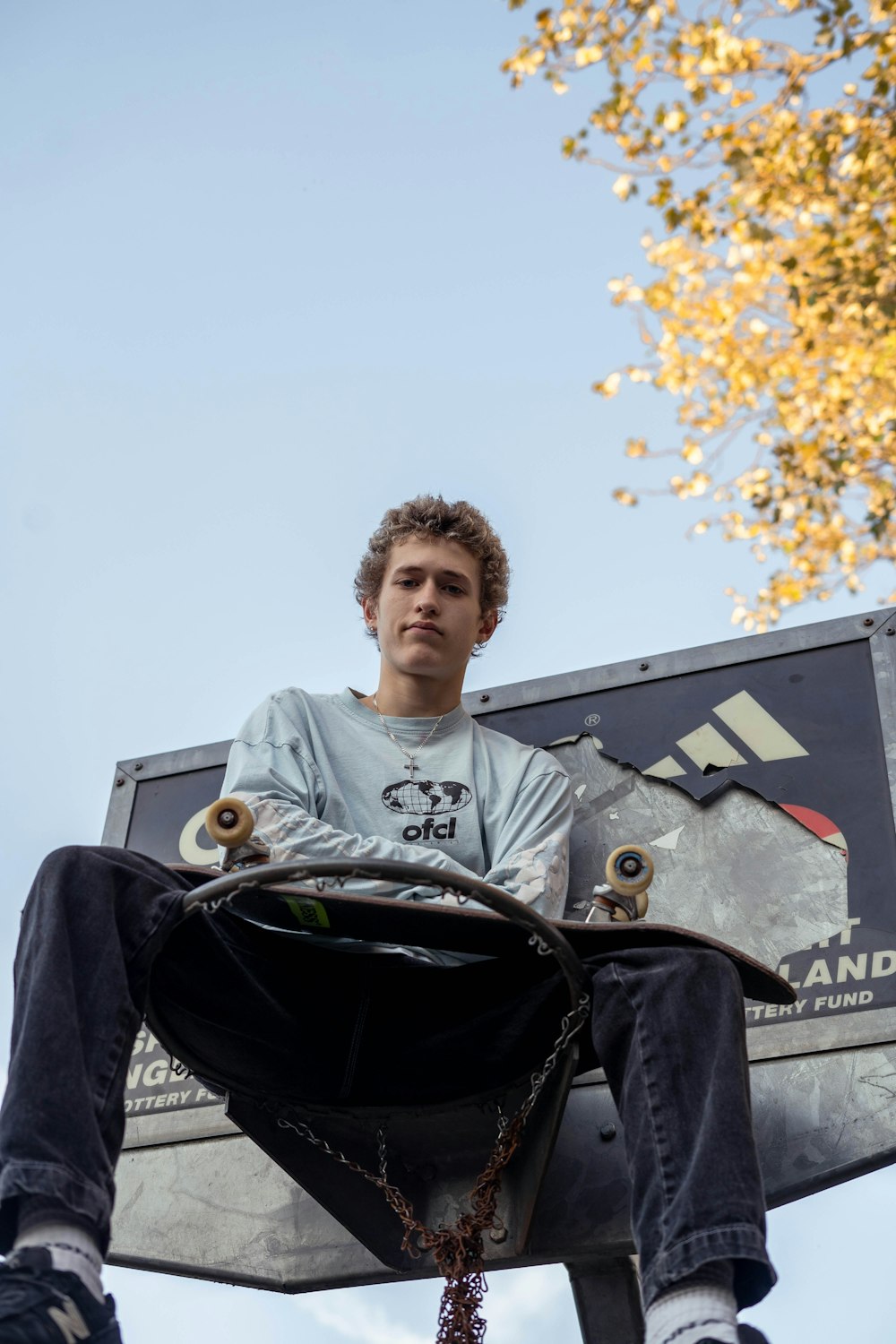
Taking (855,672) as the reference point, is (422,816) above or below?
below

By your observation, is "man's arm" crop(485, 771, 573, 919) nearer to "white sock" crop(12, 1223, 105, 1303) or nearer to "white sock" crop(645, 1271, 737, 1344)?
"white sock" crop(645, 1271, 737, 1344)

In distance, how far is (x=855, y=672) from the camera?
3.56m

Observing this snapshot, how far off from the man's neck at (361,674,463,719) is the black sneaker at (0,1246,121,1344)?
5.90ft

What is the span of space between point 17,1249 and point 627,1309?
1679 millimetres

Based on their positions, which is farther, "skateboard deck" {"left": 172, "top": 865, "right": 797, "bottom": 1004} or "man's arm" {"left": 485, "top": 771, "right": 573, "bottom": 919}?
"man's arm" {"left": 485, "top": 771, "right": 573, "bottom": 919}

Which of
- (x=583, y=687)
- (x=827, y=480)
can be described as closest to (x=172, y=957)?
(x=583, y=687)

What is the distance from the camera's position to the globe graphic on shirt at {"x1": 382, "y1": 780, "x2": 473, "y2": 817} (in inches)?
128

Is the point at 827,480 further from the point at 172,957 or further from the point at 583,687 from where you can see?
the point at 172,957

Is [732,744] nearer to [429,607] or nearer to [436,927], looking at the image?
[429,607]

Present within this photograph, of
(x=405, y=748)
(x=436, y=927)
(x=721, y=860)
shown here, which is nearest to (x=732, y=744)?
(x=721, y=860)

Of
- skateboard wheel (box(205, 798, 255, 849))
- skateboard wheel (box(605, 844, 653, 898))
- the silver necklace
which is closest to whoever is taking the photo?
skateboard wheel (box(205, 798, 255, 849))

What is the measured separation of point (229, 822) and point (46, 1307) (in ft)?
2.89

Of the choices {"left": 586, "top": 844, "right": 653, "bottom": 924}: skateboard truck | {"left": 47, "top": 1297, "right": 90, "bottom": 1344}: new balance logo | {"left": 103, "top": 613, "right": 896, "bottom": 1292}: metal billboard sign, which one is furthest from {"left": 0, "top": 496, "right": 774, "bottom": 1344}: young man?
{"left": 103, "top": 613, "right": 896, "bottom": 1292}: metal billboard sign

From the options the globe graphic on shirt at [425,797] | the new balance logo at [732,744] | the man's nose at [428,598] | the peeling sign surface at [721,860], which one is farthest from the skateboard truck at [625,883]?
the man's nose at [428,598]
